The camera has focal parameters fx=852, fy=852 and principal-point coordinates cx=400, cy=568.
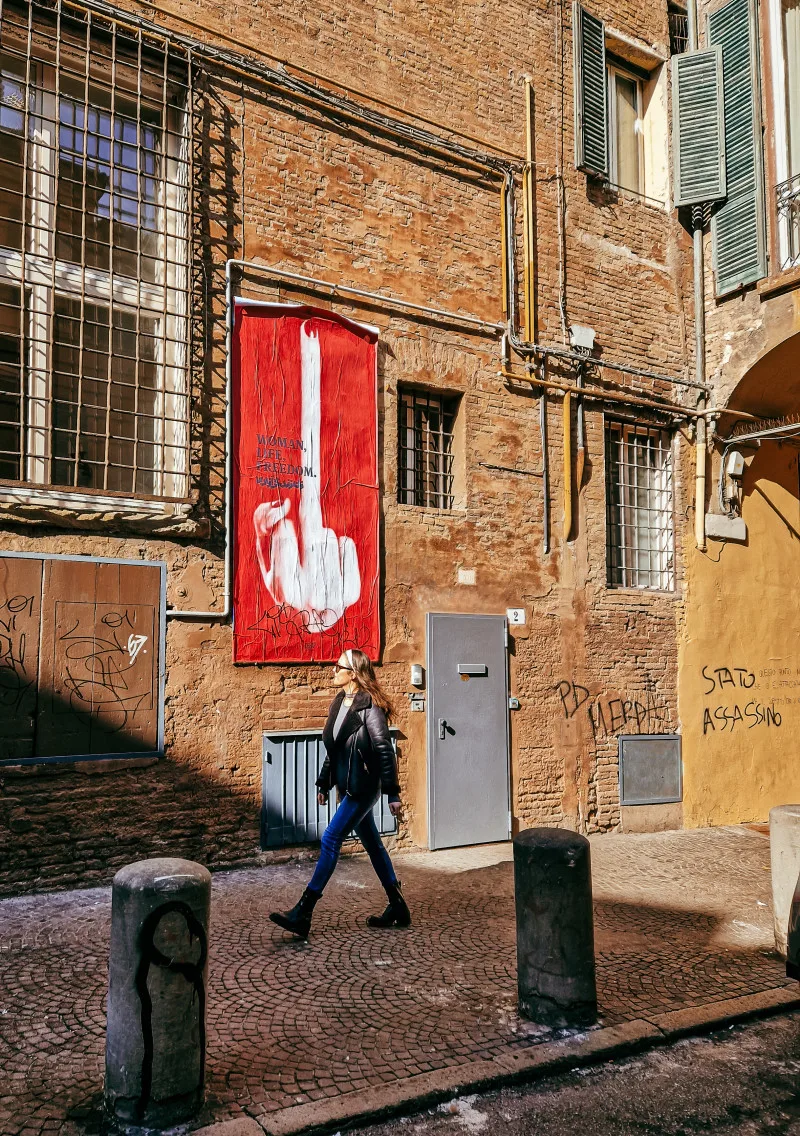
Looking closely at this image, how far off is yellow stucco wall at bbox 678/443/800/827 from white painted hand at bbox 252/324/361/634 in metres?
4.73

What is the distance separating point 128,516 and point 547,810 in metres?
5.39

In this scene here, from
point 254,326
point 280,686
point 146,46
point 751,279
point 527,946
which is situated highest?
point 146,46

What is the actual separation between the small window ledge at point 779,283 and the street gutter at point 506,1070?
793 centimetres

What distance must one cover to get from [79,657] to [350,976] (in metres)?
3.31

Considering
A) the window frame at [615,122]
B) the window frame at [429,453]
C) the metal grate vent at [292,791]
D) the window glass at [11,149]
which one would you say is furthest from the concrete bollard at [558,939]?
the window frame at [615,122]

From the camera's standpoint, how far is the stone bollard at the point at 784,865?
218 inches

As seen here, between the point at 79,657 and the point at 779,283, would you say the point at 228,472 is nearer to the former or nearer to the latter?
the point at 79,657

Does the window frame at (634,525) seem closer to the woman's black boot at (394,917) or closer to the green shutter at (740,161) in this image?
the green shutter at (740,161)

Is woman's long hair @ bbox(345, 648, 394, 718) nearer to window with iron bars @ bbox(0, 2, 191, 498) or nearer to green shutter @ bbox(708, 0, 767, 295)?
window with iron bars @ bbox(0, 2, 191, 498)

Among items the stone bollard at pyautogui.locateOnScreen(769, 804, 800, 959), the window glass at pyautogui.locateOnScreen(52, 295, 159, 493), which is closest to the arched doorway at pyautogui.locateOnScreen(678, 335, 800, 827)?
the stone bollard at pyautogui.locateOnScreen(769, 804, 800, 959)

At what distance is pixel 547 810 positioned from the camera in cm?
924

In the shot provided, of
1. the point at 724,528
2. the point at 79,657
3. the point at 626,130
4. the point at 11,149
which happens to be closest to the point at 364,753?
the point at 79,657

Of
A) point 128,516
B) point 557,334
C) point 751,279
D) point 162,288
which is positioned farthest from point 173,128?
point 751,279

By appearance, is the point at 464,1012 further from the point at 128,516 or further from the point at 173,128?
the point at 173,128
